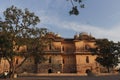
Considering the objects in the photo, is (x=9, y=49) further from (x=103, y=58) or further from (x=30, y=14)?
(x=103, y=58)

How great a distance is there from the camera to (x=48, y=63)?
72312mm

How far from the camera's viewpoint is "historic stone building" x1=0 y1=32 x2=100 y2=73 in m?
71.6

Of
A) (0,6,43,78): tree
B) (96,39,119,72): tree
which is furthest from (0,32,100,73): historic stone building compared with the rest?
(0,6,43,78): tree

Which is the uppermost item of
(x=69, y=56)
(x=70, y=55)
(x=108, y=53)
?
(x=70, y=55)

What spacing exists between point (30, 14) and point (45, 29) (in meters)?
3.24

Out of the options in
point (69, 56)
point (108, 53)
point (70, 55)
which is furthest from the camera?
point (70, 55)

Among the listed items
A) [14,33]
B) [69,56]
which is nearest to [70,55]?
[69,56]

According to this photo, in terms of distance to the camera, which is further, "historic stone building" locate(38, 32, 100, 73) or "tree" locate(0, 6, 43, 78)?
"historic stone building" locate(38, 32, 100, 73)

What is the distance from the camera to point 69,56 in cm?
7575

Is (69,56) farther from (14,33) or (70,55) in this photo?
(14,33)

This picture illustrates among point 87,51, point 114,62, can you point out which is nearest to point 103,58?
point 114,62

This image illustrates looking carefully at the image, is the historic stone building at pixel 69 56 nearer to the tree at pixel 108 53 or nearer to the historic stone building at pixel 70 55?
the historic stone building at pixel 70 55

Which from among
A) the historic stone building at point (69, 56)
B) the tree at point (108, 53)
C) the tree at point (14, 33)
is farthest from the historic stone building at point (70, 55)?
the tree at point (14, 33)

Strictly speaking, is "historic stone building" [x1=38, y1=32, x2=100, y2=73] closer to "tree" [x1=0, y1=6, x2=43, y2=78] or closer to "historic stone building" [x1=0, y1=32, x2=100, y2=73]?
"historic stone building" [x1=0, y1=32, x2=100, y2=73]
